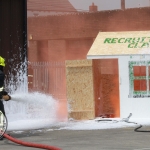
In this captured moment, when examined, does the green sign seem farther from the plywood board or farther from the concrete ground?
the concrete ground

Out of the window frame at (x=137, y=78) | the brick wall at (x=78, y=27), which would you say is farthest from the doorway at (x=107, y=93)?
the brick wall at (x=78, y=27)

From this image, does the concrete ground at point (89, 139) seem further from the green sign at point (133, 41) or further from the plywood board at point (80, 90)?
the green sign at point (133, 41)

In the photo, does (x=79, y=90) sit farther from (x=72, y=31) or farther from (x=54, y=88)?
(x=72, y=31)

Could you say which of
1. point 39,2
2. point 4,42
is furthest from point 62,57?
point 4,42

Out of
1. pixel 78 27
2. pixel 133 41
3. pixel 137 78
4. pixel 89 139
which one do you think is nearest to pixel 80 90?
pixel 137 78

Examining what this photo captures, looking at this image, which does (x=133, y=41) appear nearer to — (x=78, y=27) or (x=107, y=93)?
(x=107, y=93)

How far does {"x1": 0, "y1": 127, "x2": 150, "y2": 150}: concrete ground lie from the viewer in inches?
457

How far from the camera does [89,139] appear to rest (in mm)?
13070

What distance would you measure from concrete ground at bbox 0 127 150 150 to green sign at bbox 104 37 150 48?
4.08 m

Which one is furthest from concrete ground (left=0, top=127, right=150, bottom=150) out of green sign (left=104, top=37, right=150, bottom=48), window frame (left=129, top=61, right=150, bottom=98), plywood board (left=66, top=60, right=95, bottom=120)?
green sign (left=104, top=37, right=150, bottom=48)

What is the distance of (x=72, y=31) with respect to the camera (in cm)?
4688

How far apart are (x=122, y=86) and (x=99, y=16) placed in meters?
28.2

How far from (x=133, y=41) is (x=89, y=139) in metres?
6.92

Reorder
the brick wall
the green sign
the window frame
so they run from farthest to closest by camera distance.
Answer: the brick wall, the green sign, the window frame
